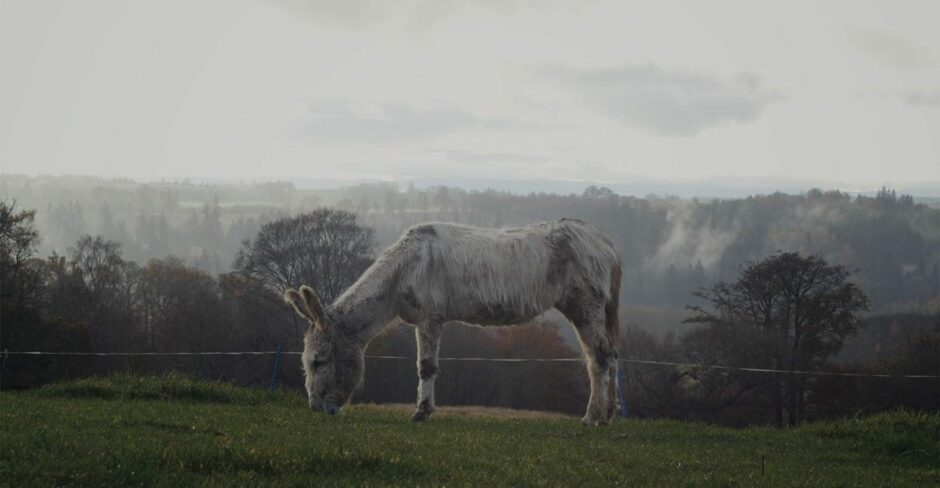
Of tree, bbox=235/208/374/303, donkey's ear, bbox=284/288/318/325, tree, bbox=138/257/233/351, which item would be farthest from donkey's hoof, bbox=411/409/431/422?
tree, bbox=138/257/233/351

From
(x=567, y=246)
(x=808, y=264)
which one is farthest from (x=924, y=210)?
(x=567, y=246)

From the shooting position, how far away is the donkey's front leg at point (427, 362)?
45.4 feet

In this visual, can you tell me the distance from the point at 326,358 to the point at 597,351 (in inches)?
184

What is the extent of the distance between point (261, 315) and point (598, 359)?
135 feet

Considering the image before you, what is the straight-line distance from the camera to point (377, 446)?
372 inches

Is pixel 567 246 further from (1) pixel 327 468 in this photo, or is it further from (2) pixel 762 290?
(2) pixel 762 290

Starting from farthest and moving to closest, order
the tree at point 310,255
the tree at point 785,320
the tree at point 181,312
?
the tree at point 181,312 < the tree at point 310,255 < the tree at point 785,320

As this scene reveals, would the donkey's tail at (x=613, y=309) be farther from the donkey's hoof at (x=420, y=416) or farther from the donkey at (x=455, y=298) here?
the donkey's hoof at (x=420, y=416)

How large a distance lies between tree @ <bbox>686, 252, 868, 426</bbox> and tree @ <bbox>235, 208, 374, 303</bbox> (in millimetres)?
21418

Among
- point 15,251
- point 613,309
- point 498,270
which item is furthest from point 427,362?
point 15,251

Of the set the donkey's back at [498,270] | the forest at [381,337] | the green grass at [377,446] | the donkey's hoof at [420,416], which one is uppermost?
the donkey's back at [498,270]

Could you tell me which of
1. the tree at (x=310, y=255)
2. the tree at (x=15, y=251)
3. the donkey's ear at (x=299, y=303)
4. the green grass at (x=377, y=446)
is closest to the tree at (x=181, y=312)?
the tree at (x=310, y=255)

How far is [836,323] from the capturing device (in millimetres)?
46000

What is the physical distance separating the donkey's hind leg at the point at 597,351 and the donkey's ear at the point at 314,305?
4.28 m
